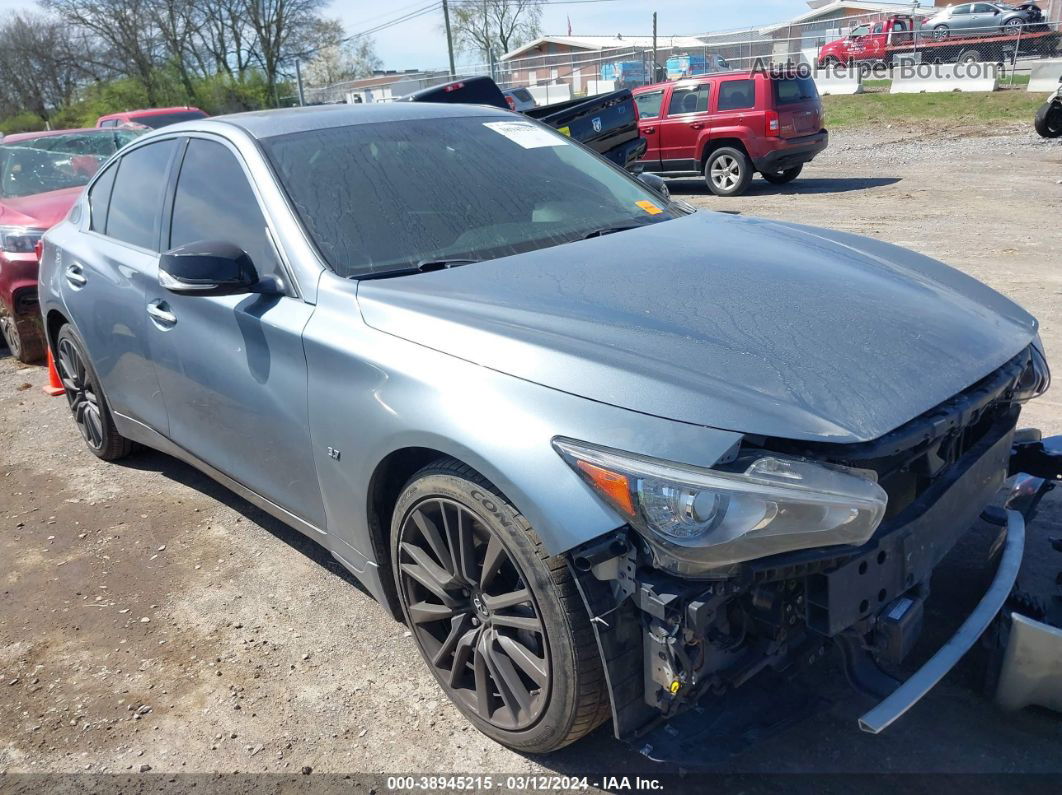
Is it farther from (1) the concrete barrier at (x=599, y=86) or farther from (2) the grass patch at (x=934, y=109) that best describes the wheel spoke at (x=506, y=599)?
(1) the concrete barrier at (x=599, y=86)

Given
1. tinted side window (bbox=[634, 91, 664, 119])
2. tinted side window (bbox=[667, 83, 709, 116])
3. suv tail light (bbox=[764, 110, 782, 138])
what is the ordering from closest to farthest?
suv tail light (bbox=[764, 110, 782, 138]) < tinted side window (bbox=[667, 83, 709, 116]) < tinted side window (bbox=[634, 91, 664, 119])

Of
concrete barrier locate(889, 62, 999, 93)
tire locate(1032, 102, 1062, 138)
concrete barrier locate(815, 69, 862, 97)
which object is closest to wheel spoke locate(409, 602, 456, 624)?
tire locate(1032, 102, 1062, 138)

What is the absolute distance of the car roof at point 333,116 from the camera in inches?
132

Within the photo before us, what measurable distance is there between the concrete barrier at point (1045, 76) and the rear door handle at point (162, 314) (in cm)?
2323

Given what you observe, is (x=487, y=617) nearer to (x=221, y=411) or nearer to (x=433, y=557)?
(x=433, y=557)

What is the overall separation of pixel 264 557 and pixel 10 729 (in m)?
1.15

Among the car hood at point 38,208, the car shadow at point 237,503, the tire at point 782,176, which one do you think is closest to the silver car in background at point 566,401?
the car shadow at point 237,503

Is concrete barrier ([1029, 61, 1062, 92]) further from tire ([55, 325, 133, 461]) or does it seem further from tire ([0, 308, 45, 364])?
tire ([55, 325, 133, 461])

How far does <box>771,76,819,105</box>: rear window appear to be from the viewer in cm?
1326

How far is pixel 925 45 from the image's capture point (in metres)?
29.1

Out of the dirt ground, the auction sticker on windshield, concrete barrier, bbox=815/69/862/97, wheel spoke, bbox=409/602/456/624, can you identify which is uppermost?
concrete barrier, bbox=815/69/862/97

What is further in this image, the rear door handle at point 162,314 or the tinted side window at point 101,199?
the tinted side window at point 101,199

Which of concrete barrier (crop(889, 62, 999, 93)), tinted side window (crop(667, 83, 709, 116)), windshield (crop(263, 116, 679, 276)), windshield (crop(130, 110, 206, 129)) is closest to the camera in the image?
windshield (crop(263, 116, 679, 276))

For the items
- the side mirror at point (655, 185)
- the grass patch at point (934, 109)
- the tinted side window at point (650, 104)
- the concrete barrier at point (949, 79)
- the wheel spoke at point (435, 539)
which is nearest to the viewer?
the wheel spoke at point (435, 539)
